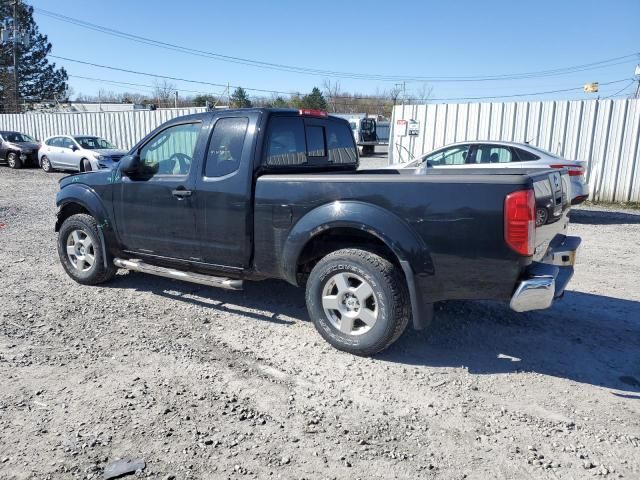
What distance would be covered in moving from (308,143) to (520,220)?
7.74 ft

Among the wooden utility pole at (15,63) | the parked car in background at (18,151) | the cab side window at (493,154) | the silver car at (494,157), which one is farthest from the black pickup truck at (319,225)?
the wooden utility pole at (15,63)

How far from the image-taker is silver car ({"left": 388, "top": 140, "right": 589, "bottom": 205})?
8.96 metres

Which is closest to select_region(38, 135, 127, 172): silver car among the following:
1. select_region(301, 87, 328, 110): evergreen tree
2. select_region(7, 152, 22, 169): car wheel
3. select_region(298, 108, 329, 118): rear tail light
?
select_region(7, 152, 22, 169): car wheel

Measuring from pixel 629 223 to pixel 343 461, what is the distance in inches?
389

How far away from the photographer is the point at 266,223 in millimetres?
4234

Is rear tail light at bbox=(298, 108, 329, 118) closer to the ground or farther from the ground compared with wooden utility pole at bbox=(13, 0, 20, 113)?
closer to the ground

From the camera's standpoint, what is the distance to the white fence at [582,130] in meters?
12.4

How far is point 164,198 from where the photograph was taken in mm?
4785

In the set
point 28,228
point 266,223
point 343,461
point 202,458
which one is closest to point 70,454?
point 202,458

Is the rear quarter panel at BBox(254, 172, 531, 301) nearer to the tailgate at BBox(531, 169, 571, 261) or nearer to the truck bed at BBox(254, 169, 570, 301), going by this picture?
the truck bed at BBox(254, 169, 570, 301)

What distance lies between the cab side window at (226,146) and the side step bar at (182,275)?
3.14 ft

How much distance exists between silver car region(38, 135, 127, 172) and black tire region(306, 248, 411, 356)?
15568 mm

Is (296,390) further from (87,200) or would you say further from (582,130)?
(582,130)

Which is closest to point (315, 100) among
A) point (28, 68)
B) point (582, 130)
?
point (28, 68)
